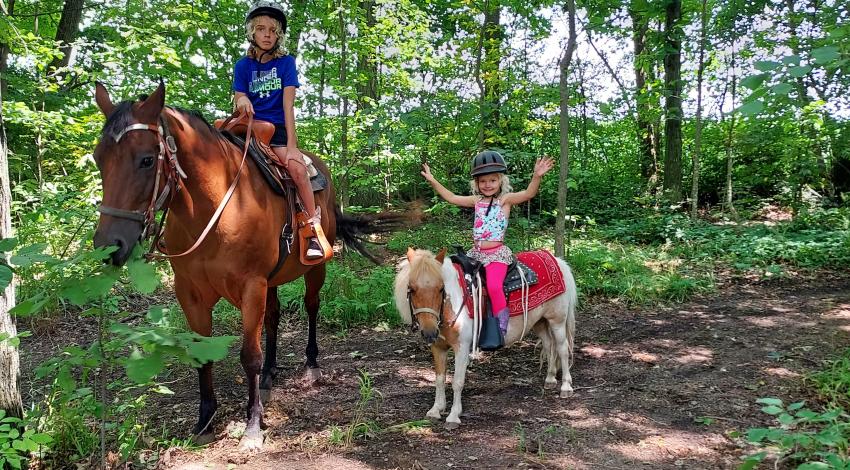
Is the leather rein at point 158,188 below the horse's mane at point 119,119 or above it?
below

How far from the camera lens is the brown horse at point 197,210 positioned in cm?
241

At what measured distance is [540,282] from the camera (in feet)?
13.0

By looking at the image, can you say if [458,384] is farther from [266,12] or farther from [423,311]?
[266,12]

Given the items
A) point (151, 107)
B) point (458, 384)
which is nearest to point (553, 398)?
point (458, 384)

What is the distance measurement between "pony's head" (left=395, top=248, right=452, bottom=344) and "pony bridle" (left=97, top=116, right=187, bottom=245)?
60.4 inches

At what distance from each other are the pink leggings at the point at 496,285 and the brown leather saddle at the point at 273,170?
1.36m

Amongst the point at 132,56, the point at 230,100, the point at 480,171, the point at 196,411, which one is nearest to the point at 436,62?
the point at 230,100

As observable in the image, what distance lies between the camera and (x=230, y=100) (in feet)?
23.4

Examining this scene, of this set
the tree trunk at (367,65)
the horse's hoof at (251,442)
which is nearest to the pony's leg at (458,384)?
the horse's hoof at (251,442)

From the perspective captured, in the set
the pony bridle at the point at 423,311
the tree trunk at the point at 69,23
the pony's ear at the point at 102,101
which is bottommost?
the pony bridle at the point at 423,311

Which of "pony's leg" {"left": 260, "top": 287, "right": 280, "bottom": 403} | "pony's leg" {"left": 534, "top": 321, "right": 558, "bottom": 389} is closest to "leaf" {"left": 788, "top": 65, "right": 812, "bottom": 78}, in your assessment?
"pony's leg" {"left": 534, "top": 321, "right": 558, "bottom": 389}

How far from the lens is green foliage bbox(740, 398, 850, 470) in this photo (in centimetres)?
200

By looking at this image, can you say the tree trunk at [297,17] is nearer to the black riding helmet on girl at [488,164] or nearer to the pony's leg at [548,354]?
the black riding helmet on girl at [488,164]

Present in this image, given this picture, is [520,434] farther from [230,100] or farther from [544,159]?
[230,100]
